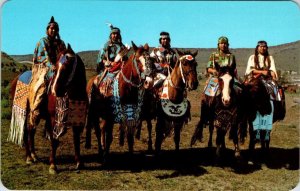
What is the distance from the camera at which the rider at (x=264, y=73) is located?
344 inches

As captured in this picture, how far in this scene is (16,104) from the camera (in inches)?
333

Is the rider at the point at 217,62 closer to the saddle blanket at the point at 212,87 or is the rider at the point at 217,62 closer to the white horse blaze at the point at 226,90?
the saddle blanket at the point at 212,87

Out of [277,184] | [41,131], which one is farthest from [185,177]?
[41,131]

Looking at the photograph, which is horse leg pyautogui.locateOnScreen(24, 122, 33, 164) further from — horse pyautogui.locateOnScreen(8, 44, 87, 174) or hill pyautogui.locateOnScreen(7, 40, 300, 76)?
hill pyautogui.locateOnScreen(7, 40, 300, 76)

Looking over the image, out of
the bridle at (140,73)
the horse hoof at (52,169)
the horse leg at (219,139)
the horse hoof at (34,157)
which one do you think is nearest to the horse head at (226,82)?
the horse leg at (219,139)

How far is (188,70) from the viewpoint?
7.73 meters

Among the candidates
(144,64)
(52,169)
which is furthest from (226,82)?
(52,169)

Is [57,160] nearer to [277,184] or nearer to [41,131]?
[41,131]

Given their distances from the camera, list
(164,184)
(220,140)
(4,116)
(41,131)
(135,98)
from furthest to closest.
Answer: (4,116) < (41,131) < (220,140) < (135,98) < (164,184)

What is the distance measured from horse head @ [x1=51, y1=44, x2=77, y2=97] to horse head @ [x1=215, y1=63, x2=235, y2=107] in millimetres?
3043

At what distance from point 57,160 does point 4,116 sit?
555cm

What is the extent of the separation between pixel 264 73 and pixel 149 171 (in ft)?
12.0

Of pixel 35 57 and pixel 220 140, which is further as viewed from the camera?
pixel 220 140

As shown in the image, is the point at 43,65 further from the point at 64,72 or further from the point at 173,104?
the point at 173,104
